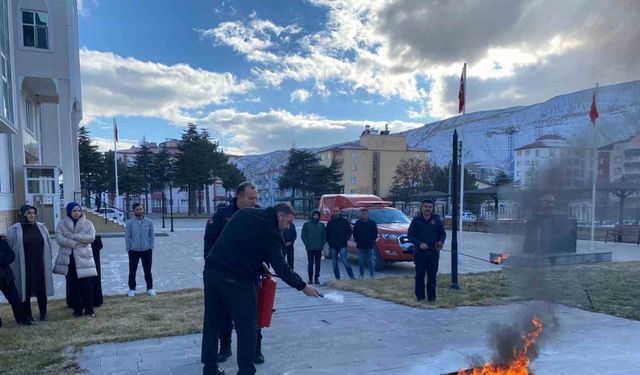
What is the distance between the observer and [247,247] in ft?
11.6

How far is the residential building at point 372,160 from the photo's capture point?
7988cm

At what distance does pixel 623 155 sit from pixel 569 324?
11.6ft

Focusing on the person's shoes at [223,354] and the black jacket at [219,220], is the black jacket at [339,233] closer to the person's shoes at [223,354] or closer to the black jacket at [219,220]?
the black jacket at [219,220]

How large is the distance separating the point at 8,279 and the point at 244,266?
172 inches

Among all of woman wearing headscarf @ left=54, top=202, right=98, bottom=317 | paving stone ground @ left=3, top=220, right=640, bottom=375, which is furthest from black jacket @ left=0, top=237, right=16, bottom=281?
paving stone ground @ left=3, top=220, right=640, bottom=375

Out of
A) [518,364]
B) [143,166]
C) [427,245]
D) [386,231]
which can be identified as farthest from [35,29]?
[143,166]

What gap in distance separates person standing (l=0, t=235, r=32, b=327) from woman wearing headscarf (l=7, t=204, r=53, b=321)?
4.9 inches

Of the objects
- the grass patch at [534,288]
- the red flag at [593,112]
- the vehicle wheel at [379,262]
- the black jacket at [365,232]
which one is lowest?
the vehicle wheel at [379,262]

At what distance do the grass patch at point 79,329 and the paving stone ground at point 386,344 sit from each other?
0.27 meters

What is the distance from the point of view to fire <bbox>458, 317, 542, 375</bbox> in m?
3.77

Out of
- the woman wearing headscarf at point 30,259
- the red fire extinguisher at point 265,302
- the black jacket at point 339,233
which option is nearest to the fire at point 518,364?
the red fire extinguisher at point 265,302

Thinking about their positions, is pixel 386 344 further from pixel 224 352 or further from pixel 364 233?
pixel 364 233

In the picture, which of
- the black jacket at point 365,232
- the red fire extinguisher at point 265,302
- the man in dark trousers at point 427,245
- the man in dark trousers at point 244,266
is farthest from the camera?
the black jacket at point 365,232

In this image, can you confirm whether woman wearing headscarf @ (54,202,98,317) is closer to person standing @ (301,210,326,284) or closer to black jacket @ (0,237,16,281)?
black jacket @ (0,237,16,281)
